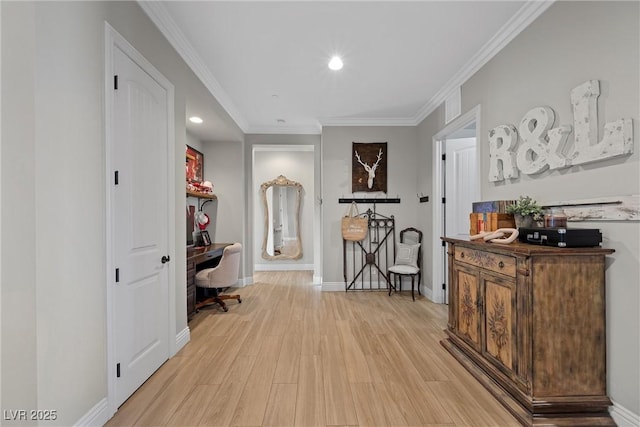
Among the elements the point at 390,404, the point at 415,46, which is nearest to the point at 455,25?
the point at 415,46

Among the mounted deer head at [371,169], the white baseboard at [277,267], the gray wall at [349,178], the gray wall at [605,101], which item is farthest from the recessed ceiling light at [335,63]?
the white baseboard at [277,267]

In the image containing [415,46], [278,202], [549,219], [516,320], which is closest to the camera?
[516,320]

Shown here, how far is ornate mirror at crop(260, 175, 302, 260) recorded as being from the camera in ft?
21.1

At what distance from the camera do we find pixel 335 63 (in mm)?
2891

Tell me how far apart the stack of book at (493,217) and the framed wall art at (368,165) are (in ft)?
7.60

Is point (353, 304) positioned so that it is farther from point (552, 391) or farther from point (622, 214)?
point (622, 214)

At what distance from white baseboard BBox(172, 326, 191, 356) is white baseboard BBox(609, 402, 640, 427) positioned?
10.3ft

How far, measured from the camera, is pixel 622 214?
1.56 metres

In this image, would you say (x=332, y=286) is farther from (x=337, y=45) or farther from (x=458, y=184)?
(x=337, y=45)

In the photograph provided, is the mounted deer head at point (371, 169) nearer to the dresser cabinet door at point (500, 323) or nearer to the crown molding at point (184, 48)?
the crown molding at point (184, 48)

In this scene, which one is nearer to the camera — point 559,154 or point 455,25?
point 559,154

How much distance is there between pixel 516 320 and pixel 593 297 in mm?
421

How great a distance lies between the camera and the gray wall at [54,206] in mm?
1230

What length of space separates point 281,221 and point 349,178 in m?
2.36
